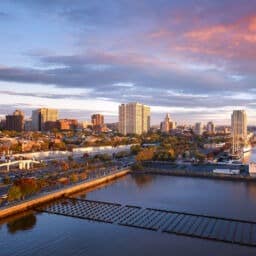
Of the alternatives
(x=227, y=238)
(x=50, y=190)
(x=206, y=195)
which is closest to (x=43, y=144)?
(x=50, y=190)

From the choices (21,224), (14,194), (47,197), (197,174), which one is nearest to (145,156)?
(197,174)

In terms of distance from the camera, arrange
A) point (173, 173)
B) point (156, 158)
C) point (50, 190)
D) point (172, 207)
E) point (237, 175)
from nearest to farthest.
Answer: point (172, 207) < point (50, 190) < point (237, 175) < point (173, 173) < point (156, 158)

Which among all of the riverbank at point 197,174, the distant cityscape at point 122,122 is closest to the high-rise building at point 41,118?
the distant cityscape at point 122,122

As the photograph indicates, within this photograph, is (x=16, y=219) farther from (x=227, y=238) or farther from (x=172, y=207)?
(x=227, y=238)

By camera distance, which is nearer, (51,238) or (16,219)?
(51,238)

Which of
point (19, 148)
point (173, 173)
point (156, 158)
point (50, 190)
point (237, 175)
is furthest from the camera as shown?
point (19, 148)

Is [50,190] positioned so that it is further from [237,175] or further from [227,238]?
[237,175]

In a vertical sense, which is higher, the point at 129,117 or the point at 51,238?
the point at 129,117

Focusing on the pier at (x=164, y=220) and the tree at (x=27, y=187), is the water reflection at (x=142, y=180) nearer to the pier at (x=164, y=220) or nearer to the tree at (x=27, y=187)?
the pier at (x=164, y=220)

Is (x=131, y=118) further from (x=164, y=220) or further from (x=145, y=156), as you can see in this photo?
(x=164, y=220)
